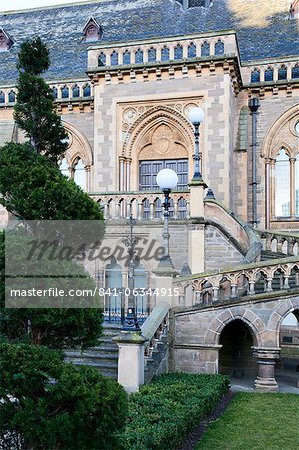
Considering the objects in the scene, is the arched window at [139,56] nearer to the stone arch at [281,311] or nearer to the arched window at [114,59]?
the arched window at [114,59]

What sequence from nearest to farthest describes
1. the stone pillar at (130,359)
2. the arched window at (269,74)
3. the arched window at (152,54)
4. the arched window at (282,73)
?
the stone pillar at (130,359) < the arched window at (152,54) < the arched window at (282,73) < the arched window at (269,74)

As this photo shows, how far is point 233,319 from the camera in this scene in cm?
1203

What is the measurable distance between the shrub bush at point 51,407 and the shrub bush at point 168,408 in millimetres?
462

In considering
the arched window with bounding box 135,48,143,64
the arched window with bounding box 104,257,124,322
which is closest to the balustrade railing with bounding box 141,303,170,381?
the arched window with bounding box 104,257,124,322

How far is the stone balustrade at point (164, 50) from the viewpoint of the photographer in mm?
18125

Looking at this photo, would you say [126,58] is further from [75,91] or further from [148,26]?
[148,26]

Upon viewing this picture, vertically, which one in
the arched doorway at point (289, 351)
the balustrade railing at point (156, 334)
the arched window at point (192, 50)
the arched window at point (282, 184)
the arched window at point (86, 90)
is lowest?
the arched doorway at point (289, 351)

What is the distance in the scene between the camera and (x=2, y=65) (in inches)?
1022

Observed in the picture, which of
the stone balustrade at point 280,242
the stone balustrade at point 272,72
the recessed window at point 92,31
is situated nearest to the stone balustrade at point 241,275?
the stone balustrade at point 280,242

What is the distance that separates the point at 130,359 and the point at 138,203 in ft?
22.4

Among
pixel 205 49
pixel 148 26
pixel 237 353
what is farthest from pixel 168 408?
pixel 148 26

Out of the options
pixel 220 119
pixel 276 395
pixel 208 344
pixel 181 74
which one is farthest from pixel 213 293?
pixel 181 74

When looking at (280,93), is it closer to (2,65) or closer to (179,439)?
(2,65)

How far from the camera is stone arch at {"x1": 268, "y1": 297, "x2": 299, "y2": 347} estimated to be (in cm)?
1179
